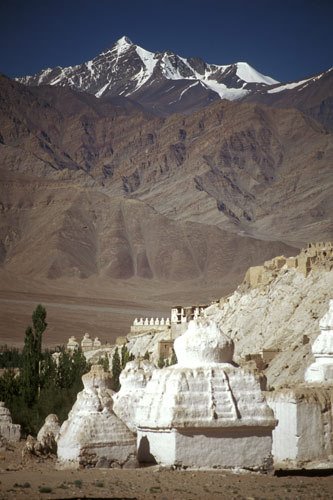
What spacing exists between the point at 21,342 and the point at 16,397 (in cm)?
9977

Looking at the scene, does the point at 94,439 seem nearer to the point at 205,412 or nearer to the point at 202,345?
the point at 205,412

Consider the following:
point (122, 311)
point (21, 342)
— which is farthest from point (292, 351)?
point (122, 311)

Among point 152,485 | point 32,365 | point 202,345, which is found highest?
point 32,365

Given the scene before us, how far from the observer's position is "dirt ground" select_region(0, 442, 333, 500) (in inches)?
798

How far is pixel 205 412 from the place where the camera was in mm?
23031

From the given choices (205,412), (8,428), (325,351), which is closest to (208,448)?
(205,412)

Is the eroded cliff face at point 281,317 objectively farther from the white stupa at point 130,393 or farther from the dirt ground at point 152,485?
the dirt ground at point 152,485

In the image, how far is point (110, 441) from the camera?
77.8 ft

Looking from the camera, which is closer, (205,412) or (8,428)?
(205,412)

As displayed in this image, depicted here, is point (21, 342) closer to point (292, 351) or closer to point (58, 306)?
point (58, 306)

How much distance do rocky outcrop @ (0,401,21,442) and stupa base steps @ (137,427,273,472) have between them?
37.3ft

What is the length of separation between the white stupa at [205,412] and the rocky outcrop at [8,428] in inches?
450

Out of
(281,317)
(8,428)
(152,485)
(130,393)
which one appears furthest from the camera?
(281,317)

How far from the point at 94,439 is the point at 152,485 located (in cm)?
250
